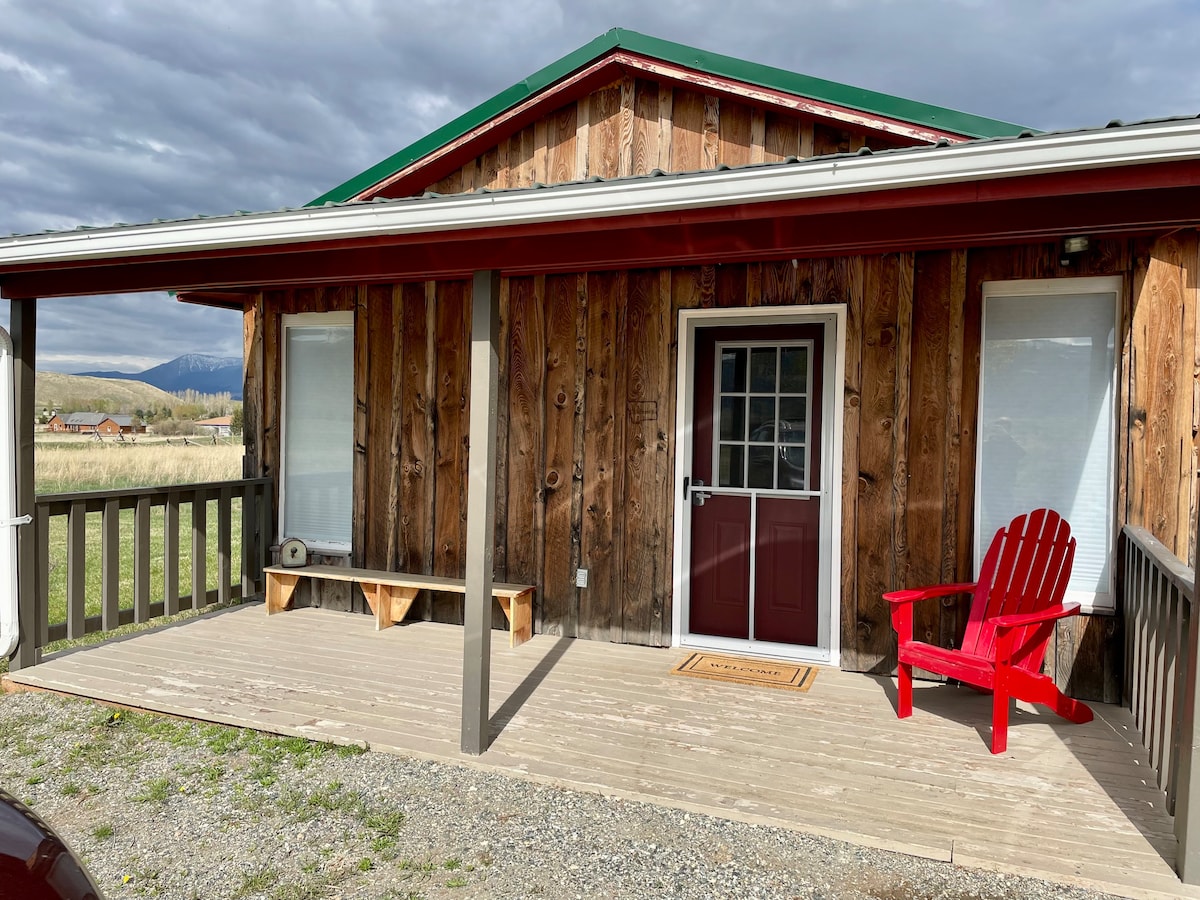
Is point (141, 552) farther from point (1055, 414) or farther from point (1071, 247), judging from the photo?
point (1071, 247)

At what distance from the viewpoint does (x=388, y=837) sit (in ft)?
7.64

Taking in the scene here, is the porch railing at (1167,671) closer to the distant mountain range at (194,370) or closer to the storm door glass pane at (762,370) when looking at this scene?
the storm door glass pane at (762,370)

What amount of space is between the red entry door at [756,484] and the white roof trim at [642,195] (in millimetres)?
1827

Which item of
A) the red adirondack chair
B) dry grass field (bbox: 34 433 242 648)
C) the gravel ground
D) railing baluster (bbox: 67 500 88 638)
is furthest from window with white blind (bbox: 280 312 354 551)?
the red adirondack chair

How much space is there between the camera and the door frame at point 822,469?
3891mm

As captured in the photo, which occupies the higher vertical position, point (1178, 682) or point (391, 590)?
point (1178, 682)

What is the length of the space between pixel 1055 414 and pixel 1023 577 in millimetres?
865

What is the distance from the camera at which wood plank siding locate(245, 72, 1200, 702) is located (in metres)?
3.43

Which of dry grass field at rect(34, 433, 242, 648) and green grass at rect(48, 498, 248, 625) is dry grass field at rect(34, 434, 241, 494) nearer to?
dry grass field at rect(34, 433, 242, 648)

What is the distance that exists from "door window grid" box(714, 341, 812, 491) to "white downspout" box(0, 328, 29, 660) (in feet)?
11.6

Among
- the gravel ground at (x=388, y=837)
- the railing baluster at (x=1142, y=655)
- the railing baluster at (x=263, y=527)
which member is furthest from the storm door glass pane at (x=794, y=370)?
the railing baluster at (x=263, y=527)

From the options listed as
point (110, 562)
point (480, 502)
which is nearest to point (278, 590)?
point (110, 562)

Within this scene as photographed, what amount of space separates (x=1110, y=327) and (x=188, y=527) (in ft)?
34.2

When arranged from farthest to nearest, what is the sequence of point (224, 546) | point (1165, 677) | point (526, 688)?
point (224, 546)
point (526, 688)
point (1165, 677)
